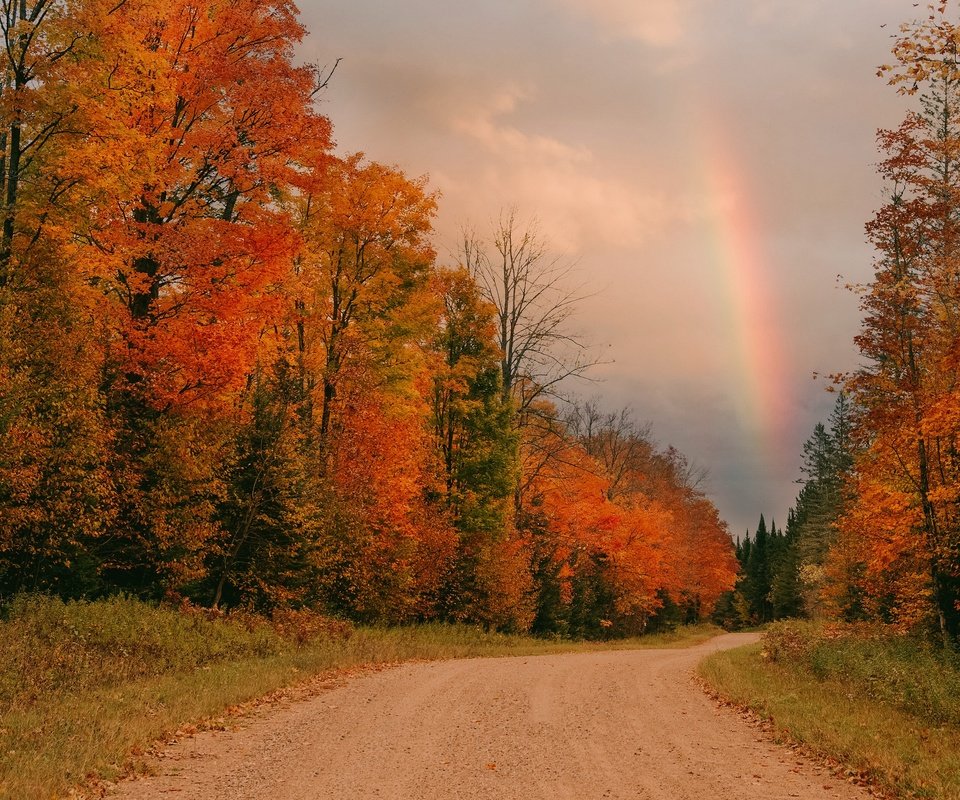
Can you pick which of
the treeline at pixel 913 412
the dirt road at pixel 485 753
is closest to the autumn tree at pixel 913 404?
the treeline at pixel 913 412

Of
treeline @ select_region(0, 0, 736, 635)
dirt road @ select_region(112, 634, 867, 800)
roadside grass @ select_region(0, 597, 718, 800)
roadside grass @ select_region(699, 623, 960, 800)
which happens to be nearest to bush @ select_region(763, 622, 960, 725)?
roadside grass @ select_region(699, 623, 960, 800)

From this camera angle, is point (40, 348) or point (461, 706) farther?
point (40, 348)

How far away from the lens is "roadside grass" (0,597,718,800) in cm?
857

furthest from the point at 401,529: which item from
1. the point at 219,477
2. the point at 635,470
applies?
the point at 635,470

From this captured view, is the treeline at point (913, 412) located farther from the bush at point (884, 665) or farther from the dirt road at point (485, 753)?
the dirt road at point (485, 753)

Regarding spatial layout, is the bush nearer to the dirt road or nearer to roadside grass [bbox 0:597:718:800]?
the dirt road

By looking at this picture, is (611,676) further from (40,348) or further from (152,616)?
(40,348)

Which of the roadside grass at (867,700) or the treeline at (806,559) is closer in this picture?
the roadside grass at (867,700)

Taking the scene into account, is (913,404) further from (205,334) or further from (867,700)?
(205,334)

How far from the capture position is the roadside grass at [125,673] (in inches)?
337

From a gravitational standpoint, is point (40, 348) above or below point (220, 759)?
above

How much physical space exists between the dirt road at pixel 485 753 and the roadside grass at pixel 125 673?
2.24 ft

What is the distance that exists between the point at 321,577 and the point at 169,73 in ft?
50.7

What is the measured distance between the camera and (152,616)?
17.4 m
